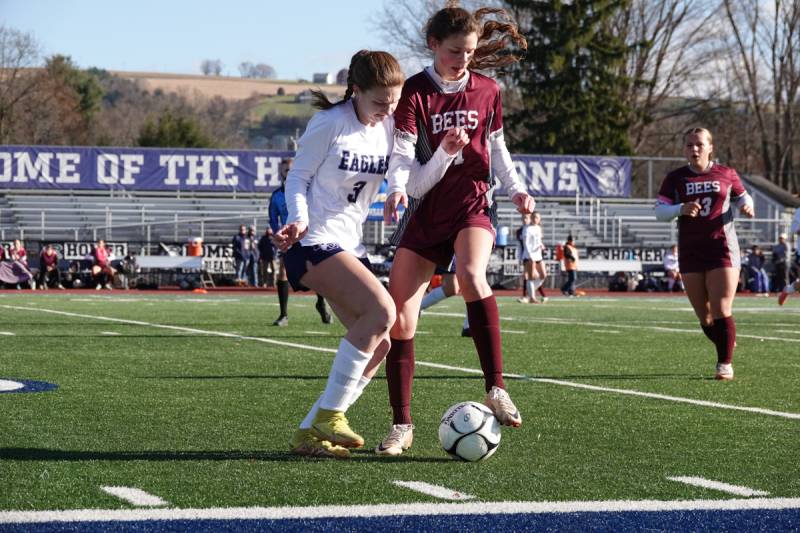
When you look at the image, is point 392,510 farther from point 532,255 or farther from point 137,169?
point 137,169

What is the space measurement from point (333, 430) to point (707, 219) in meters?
5.21

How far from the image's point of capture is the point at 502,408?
586 centimetres

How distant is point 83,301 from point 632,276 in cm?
1653

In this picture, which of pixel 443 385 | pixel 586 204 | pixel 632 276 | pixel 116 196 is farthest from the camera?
pixel 586 204

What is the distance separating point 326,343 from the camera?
499 inches

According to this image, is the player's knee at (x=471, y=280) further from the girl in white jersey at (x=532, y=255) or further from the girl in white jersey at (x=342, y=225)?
the girl in white jersey at (x=532, y=255)

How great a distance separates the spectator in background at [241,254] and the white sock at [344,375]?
90.5ft

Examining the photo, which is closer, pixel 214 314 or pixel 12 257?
pixel 214 314

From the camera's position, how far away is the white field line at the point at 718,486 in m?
4.70

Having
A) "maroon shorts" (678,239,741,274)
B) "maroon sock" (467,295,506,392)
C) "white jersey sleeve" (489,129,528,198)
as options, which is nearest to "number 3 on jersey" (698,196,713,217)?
"maroon shorts" (678,239,741,274)

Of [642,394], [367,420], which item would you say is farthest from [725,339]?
[367,420]

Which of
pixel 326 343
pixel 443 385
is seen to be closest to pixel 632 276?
pixel 326 343

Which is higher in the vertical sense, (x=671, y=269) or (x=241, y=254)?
(x=241, y=254)

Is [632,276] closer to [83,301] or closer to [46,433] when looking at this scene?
[83,301]
